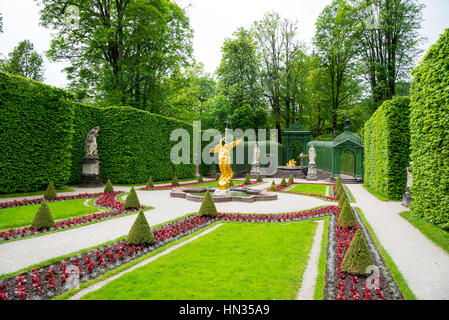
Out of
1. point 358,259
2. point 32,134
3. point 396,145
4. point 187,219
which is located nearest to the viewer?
point 358,259

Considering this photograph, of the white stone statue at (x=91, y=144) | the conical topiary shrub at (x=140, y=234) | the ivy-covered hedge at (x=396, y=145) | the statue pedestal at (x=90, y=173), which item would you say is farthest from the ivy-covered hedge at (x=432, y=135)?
the white stone statue at (x=91, y=144)

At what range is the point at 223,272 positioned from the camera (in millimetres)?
4523

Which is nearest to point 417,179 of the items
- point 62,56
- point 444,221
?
point 444,221

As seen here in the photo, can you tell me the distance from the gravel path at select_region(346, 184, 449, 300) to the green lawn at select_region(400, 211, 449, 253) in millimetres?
119

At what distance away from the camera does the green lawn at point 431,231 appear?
6.25 meters

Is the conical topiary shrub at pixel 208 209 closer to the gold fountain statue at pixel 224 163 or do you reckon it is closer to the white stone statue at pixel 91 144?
the gold fountain statue at pixel 224 163

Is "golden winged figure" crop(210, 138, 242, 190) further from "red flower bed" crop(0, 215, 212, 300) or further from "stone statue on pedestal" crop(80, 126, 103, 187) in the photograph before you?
"stone statue on pedestal" crop(80, 126, 103, 187)

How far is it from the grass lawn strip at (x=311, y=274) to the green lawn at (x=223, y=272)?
0.31 feet

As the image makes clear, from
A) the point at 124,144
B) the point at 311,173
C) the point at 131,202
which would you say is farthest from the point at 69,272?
the point at 311,173

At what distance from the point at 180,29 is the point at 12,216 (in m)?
23.5

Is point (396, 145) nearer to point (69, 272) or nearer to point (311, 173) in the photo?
point (69, 272)

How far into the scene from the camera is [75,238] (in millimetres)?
6598

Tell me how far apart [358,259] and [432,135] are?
614 cm
